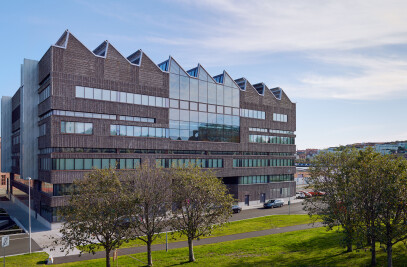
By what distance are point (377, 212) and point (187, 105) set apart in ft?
126

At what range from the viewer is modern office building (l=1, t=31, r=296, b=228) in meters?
44.9

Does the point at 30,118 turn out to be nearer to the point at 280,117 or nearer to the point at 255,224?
the point at 255,224

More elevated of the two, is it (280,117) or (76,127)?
(280,117)

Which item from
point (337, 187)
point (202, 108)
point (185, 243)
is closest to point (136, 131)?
point (202, 108)

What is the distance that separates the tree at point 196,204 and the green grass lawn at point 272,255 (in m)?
2.44

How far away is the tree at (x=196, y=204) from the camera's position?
2828 cm

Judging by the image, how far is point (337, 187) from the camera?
26.9 metres

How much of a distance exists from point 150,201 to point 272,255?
12387mm

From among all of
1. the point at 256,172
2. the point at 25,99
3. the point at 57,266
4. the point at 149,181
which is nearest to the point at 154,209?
the point at 149,181

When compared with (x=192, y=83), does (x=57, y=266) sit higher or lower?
lower

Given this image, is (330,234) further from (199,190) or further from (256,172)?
(256,172)

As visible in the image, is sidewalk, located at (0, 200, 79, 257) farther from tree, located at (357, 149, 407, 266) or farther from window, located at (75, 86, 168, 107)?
tree, located at (357, 149, 407, 266)

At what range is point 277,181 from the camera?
7288 centimetres

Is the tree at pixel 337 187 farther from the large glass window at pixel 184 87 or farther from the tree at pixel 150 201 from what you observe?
the large glass window at pixel 184 87
